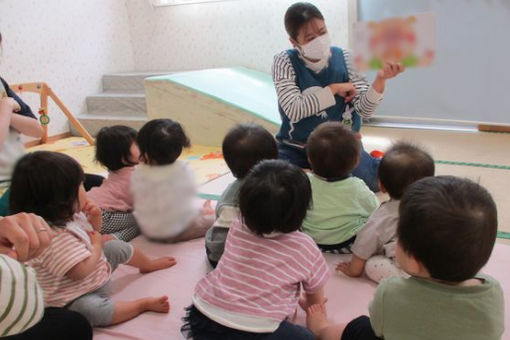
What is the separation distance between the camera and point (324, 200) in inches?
48.5

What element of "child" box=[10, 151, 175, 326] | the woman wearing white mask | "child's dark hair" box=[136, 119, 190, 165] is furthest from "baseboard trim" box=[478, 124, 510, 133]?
"child" box=[10, 151, 175, 326]

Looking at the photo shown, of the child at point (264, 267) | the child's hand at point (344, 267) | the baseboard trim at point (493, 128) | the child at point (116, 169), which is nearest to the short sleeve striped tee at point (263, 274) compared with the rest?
the child at point (264, 267)

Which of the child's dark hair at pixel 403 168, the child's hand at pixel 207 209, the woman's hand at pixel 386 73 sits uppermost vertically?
the woman's hand at pixel 386 73

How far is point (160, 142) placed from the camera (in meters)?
1.36

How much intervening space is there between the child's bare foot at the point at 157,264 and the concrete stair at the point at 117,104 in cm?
226

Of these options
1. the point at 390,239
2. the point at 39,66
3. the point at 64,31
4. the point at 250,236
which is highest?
the point at 64,31

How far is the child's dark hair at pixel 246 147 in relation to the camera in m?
1.18

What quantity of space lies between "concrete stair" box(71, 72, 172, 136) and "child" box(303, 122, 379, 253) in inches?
95.9

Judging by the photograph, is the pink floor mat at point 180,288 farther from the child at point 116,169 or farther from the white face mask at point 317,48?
the white face mask at point 317,48

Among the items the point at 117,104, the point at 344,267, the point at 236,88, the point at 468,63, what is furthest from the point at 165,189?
the point at 117,104

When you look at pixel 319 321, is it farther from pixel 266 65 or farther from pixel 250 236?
pixel 266 65

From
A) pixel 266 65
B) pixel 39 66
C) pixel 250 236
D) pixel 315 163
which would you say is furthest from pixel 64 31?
pixel 250 236

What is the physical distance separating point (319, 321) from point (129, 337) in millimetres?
427

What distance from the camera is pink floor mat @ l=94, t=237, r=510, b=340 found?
1034mm
